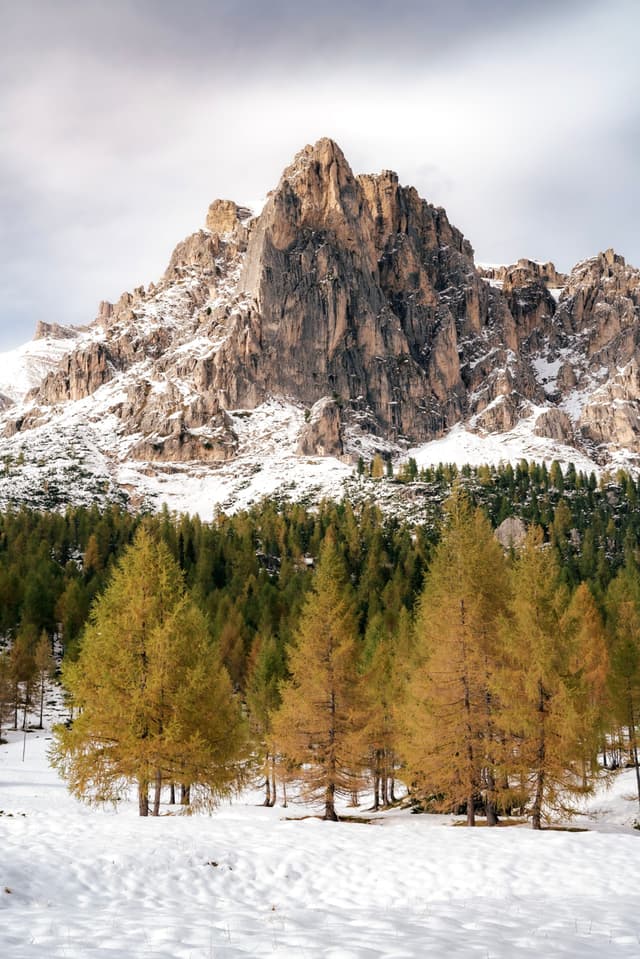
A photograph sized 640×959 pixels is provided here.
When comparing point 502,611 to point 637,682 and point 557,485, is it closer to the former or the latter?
point 637,682

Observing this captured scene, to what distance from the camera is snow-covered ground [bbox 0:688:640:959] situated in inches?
300

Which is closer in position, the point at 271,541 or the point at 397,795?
the point at 397,795

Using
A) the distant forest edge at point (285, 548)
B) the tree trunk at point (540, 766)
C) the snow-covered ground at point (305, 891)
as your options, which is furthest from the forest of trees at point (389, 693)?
the distant forest edge at point (285, 548)

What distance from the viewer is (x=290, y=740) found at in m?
24.7

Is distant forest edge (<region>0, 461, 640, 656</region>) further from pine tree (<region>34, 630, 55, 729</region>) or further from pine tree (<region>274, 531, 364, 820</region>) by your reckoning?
pine tree (<region>274, 531, 364, 820</region>)

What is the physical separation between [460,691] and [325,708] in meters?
5.61

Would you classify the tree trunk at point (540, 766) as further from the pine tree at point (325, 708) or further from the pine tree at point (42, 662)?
the pine tree at point (42, 662)

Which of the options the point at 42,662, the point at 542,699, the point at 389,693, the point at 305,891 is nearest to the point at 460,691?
the point at 542,699

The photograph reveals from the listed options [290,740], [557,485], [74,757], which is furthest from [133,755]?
[557,485]

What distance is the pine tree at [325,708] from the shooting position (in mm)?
24578

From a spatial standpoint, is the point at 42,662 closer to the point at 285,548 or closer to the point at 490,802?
the point at 490,802

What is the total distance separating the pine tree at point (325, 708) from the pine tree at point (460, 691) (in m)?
2.59

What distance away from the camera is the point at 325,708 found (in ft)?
82.0

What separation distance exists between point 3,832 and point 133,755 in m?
5.41
